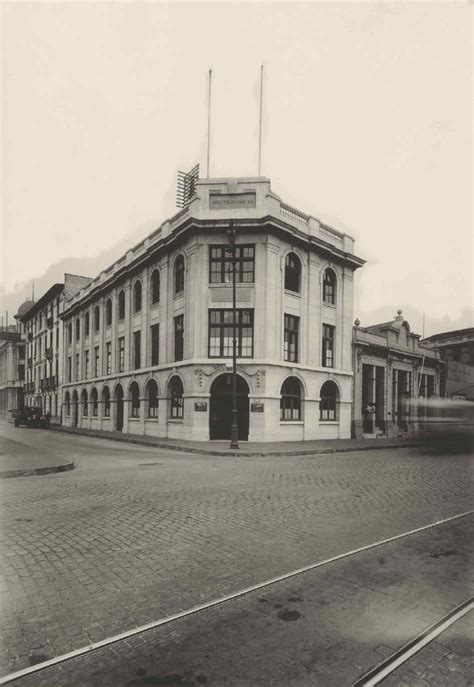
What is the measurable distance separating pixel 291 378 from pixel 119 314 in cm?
1522

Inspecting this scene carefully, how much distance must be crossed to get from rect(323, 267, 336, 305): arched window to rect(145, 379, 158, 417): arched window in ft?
37.3

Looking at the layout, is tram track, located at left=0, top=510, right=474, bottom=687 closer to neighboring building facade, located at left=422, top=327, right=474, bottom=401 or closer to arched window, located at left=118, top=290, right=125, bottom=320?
neighboring building facade, located at left=422, top=327, right=474, bottom=401

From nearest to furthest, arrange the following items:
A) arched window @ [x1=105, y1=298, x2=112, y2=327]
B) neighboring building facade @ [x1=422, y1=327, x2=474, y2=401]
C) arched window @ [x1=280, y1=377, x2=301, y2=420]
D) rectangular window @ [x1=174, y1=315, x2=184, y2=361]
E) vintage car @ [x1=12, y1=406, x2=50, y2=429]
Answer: neighboring building facade @ [x1=422, y1=327, x2=474, y2=401] < arched window @ [x1=280, y1=377, x2=301, y2=420] < rectangular window @ [x1=174, y1=315, x2=184, y2=361] < arched window @ [x1=105, y1=298, x2=112, y2=327] < vintage car @ [x1=12, y1=406, x2=50, y2=429]

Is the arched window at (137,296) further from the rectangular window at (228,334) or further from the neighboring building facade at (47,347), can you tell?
the neighboring building facade at (47,347)

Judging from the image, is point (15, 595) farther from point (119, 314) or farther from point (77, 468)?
point (119, 314)

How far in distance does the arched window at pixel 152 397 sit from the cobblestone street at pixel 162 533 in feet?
53.9

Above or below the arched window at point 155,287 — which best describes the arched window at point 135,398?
below

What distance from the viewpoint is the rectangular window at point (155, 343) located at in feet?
94.6

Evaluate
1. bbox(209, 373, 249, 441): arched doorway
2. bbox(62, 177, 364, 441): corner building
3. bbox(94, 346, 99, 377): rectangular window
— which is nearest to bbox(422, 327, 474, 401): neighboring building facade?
bbox(62, 177, 364, 441): corner building

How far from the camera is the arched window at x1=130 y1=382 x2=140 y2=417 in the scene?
30.4 m

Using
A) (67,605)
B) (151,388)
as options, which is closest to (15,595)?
(67,605)

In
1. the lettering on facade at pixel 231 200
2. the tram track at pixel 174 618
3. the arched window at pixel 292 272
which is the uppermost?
the lettering on facade at pixel 231 200

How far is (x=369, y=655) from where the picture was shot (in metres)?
3.12

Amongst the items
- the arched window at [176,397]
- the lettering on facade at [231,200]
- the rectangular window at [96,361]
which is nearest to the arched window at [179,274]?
the lettering on facade at [231,200]
